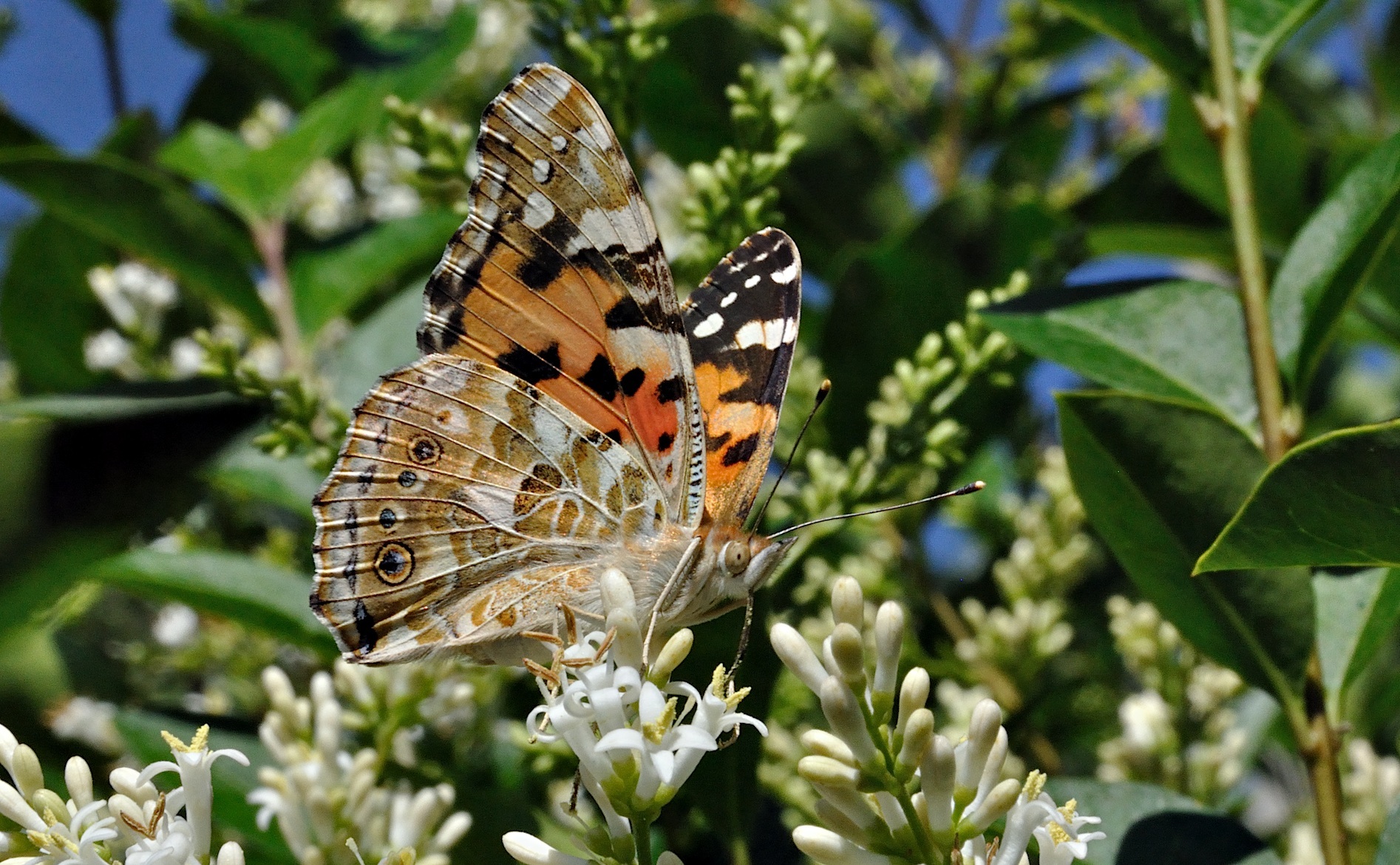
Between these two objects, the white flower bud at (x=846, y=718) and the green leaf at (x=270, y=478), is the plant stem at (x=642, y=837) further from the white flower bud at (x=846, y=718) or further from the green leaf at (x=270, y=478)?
the green leaf at (x=270, y=478)

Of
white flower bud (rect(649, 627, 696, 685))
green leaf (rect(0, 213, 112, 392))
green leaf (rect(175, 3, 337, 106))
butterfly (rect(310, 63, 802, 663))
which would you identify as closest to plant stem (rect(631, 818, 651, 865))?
white flower bud (rect(649, 627, 696, 685))

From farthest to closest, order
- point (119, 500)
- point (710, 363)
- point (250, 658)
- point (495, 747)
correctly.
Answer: point (250, 658), point (495, 747), point (710, 363), point (119, 500)

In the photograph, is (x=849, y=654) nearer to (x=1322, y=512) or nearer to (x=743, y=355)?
(x=1322, y=512)

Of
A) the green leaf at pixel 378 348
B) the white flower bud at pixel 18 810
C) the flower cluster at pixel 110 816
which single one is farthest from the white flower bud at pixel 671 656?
the green leaf at pixel 378 348

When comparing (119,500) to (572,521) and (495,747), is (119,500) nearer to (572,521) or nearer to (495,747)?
(572,521)

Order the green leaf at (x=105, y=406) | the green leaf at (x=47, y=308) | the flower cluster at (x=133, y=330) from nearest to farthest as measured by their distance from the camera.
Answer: the green leaf at (x=105, y=406) < the green leaf at (x=47, y=308) < the flower cluster at (x=133, y=330)

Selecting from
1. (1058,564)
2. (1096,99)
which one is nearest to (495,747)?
(1058,564)

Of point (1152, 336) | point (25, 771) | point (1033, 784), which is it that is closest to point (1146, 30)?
point (1152, 336)
